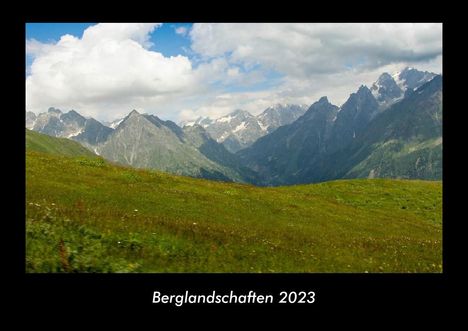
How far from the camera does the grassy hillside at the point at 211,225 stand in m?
13.5

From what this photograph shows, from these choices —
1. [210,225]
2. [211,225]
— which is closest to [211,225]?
[211,225]

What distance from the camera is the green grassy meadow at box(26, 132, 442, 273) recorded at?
13.5 meters

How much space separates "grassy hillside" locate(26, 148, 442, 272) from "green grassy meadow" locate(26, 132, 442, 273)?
0.07 metres

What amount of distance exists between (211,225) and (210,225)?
1.10 ft

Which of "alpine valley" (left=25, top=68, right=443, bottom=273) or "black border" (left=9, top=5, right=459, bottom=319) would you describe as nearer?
"black border" (left=9, top=5, right=459, bottom=319)

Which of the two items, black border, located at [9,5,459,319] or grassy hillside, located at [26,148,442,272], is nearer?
black border, located at [9,5,459,319]

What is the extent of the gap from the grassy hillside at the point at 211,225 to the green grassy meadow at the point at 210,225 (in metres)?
0.07

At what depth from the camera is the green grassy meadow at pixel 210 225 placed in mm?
13516

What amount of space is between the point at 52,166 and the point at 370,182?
54643 mm

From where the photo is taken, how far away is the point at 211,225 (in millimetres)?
26516
